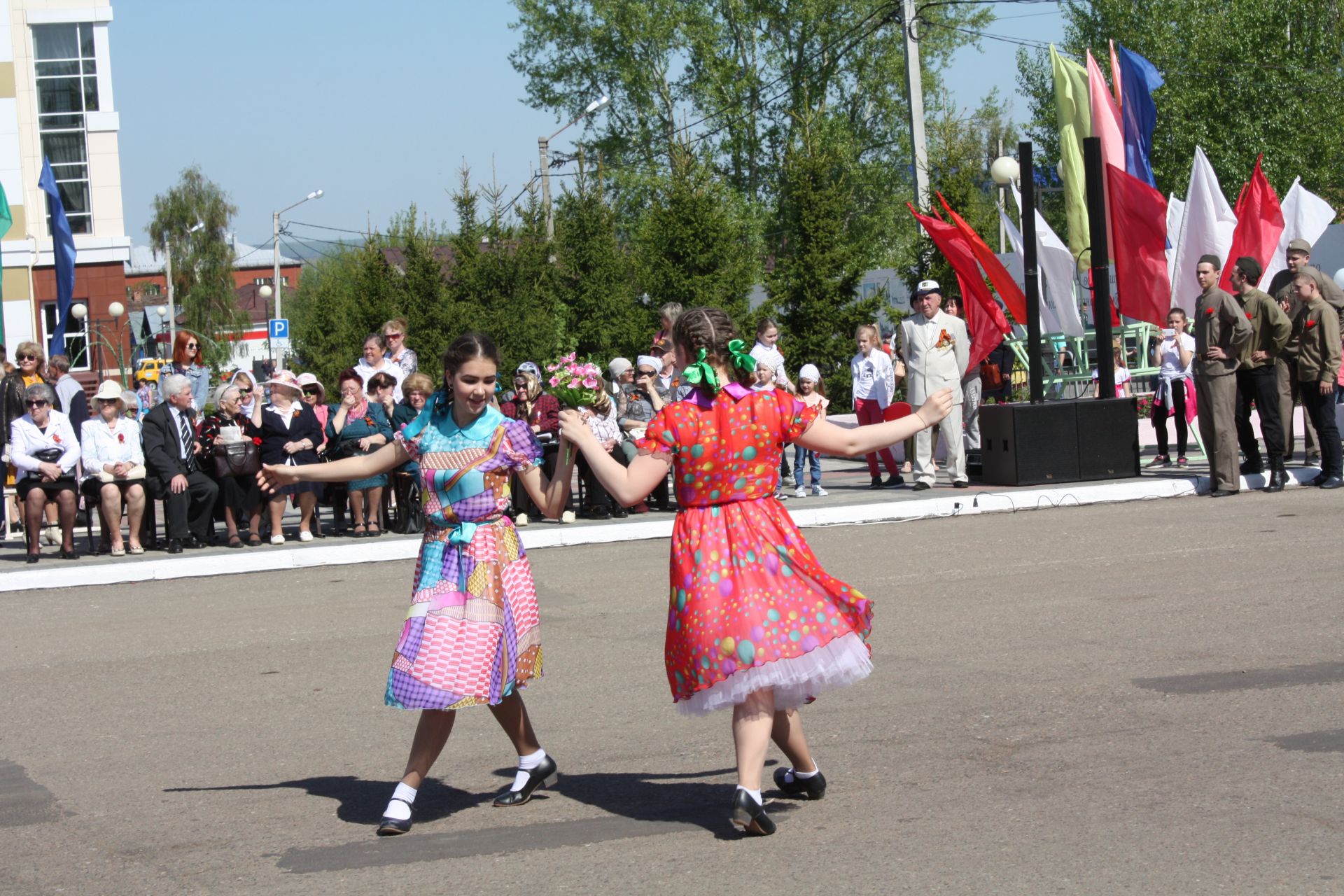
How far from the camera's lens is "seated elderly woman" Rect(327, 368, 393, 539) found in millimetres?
14297

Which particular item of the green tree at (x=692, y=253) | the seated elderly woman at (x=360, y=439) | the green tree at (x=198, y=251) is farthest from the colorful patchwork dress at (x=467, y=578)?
the green tree at (x=198, y=251)

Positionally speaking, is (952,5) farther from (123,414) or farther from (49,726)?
(49,726)

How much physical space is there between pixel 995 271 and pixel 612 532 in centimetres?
786

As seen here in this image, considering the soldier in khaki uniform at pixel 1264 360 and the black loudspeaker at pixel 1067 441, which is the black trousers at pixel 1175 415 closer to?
the black loudspeaker at pixel 1067 441

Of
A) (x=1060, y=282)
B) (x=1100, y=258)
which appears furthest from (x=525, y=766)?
(x=1060, y=282)

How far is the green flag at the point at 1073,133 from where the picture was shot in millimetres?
20500

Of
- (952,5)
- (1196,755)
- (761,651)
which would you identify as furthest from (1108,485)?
(952,5)

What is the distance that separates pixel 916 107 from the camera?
26.1m

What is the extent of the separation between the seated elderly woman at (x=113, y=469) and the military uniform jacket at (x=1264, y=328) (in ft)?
34.3

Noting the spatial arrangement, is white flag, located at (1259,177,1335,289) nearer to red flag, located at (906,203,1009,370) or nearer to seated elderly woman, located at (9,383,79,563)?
red flag, located at (906,203,1009,370)

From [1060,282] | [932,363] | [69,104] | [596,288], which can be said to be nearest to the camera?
[932,363]

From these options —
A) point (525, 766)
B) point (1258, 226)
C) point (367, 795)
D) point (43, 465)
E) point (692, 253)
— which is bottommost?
point (367, 795)

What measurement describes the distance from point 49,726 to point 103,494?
6.62m

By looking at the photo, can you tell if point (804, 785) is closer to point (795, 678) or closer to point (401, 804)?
point (795, 678)
